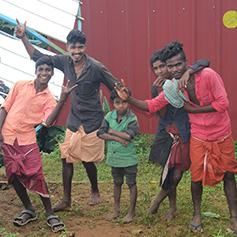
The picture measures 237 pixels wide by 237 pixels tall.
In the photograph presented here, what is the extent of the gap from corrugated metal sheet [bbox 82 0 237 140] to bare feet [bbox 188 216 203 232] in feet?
8.83

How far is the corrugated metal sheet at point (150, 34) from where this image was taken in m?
5.80

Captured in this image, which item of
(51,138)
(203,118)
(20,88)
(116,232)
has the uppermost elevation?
(20,88)

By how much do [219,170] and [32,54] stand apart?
244cm

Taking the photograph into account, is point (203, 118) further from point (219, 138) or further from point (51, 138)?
point (51, 138)

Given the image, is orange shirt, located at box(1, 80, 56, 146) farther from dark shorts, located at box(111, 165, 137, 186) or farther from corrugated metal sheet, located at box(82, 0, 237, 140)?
corrugated metal sheet, located at box(82, 0, 237, 140)

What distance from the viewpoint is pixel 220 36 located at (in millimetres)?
5809

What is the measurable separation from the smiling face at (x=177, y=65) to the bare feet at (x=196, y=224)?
1.36 meters

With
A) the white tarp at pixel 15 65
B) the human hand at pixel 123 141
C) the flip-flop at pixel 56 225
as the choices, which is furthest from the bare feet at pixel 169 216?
the white tarp at pixel 15 65

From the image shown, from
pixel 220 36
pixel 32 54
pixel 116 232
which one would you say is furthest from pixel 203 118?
pixel 220 36

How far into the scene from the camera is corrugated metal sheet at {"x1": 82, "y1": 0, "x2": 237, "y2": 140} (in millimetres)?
5801

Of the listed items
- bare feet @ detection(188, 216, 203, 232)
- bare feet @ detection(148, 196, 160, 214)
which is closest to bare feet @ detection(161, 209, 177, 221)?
bare feet @ detection(148, 196, 160, 214)

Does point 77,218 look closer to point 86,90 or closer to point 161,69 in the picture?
point 86,90

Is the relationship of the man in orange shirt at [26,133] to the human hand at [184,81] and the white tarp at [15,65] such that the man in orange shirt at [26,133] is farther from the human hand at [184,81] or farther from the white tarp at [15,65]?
the white tarp at [15,65]

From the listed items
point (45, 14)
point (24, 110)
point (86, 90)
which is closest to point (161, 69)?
point (86, 90)
